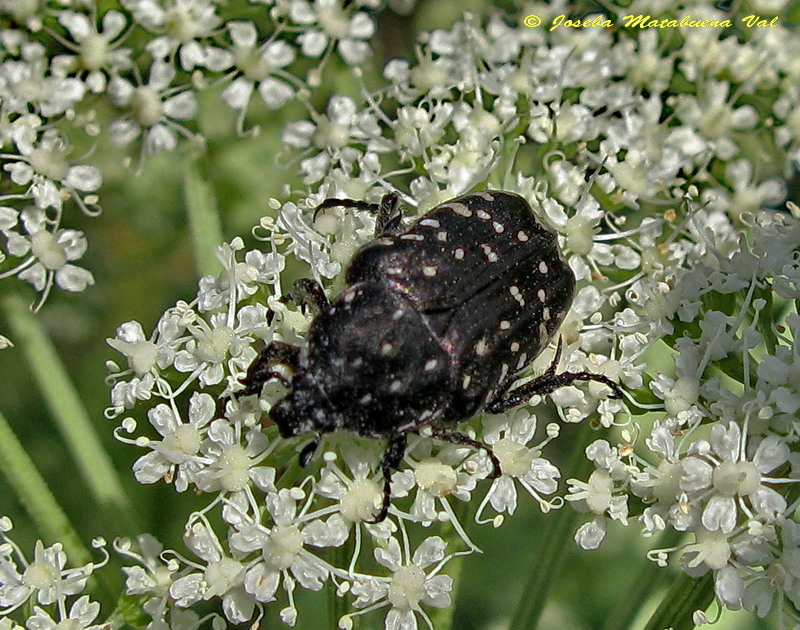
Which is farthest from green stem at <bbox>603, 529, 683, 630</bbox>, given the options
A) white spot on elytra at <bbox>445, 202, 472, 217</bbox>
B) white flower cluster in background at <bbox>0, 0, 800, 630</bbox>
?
white spot on elytra at <bbox>445, 202, 472, 217</bbox>

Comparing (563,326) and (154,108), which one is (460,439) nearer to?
(563,326)

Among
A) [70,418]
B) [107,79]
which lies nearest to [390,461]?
[70,418]

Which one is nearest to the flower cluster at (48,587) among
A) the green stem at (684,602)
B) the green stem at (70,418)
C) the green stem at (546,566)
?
the green stem at (70,418)

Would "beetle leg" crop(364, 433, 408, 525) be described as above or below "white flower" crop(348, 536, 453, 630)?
above

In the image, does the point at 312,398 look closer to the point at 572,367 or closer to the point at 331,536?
the point at 331,536

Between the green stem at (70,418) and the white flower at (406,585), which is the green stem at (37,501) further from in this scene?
the white flower at (406,585)

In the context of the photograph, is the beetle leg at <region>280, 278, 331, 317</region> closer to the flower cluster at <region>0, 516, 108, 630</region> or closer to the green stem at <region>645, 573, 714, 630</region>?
the flower cluster at <region>0, 516, 108, 630</region>

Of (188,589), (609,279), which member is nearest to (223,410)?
(188,589)
